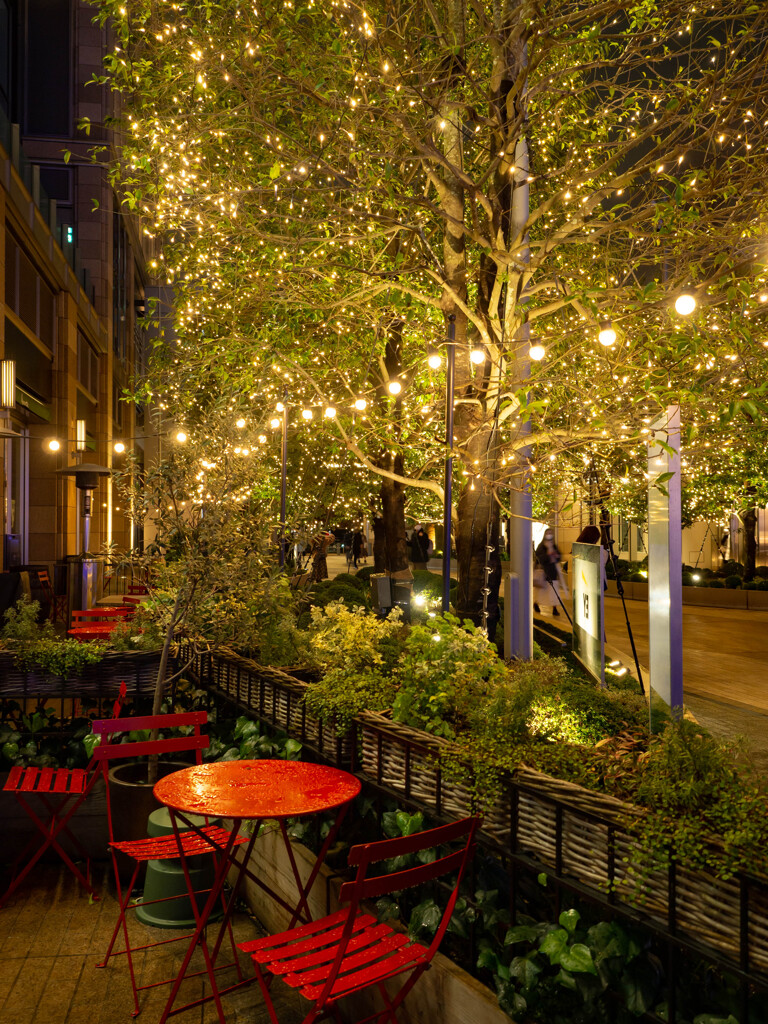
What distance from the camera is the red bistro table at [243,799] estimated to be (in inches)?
147

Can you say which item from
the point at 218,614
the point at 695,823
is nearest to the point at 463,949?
the point at 695,823

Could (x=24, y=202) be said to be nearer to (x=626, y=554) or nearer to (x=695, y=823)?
(x=695, y=823)

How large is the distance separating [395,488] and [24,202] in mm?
8173

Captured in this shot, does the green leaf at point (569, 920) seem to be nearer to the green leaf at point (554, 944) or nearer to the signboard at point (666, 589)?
the green leaf at point (554, 944)

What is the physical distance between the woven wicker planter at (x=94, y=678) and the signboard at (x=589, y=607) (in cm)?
A: 375

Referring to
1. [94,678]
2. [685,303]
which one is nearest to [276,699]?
[94,678]

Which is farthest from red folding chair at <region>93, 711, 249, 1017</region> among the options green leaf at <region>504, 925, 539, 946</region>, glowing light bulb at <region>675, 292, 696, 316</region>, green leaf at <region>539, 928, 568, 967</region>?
glowing light bulb at <region>675, 292, 696, 316</region>

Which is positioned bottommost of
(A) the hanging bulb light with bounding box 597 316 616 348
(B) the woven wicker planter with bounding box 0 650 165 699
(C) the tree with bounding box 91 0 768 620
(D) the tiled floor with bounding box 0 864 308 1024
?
(D) the tiled floor with bounding box 0 864 308 1024

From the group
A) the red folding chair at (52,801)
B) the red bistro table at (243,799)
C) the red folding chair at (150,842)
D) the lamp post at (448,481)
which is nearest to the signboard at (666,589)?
the red bistro table at (243,799)

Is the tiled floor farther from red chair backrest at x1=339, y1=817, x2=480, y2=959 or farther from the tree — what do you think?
the tree

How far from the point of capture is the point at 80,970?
4477 mm

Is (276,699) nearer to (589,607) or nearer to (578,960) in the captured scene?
(578,960)

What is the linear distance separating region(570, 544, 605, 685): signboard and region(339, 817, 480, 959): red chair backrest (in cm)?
432

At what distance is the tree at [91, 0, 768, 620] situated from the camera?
23.1ft
